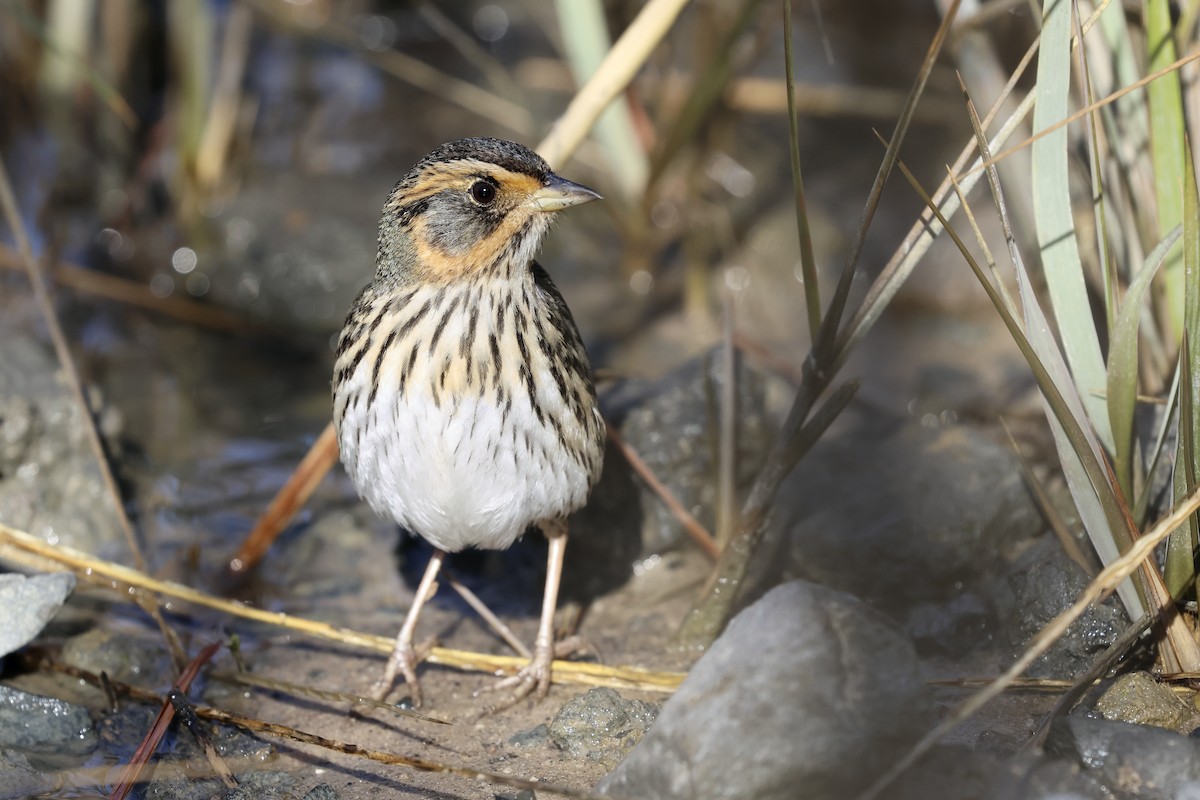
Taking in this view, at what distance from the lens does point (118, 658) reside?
4.29 m

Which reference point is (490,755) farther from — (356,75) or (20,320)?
(356,75)

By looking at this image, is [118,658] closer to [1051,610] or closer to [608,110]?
[1051,610]

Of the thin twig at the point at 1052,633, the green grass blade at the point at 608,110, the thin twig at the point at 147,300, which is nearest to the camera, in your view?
the thin twig at the point at 1052,633

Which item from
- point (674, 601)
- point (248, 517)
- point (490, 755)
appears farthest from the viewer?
point (248, 517)

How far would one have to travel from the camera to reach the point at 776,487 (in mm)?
3984

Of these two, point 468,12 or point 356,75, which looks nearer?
point 356,75

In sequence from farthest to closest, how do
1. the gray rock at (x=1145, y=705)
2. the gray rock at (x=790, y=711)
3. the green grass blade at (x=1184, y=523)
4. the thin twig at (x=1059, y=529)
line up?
the thin twig at (x=1059, y=529) → the gray rock at (x=1145, y=705) → the green grass blade at (x=1184, y=523) → the gray rock at (x=790, y=711)

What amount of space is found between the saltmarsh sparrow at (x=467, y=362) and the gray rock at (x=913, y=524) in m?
0.97

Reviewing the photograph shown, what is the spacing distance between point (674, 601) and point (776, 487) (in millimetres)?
940

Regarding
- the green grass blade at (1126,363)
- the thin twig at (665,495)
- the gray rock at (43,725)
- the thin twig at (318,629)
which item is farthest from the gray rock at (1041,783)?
the gray rock at (43,725)

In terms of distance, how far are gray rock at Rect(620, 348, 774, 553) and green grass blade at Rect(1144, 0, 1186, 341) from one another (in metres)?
1.64

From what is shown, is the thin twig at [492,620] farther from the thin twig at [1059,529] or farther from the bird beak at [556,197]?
the thin twig at [1059,529]

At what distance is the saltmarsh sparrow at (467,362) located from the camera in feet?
12.5

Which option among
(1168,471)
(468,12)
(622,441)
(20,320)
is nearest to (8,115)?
(20,320)
